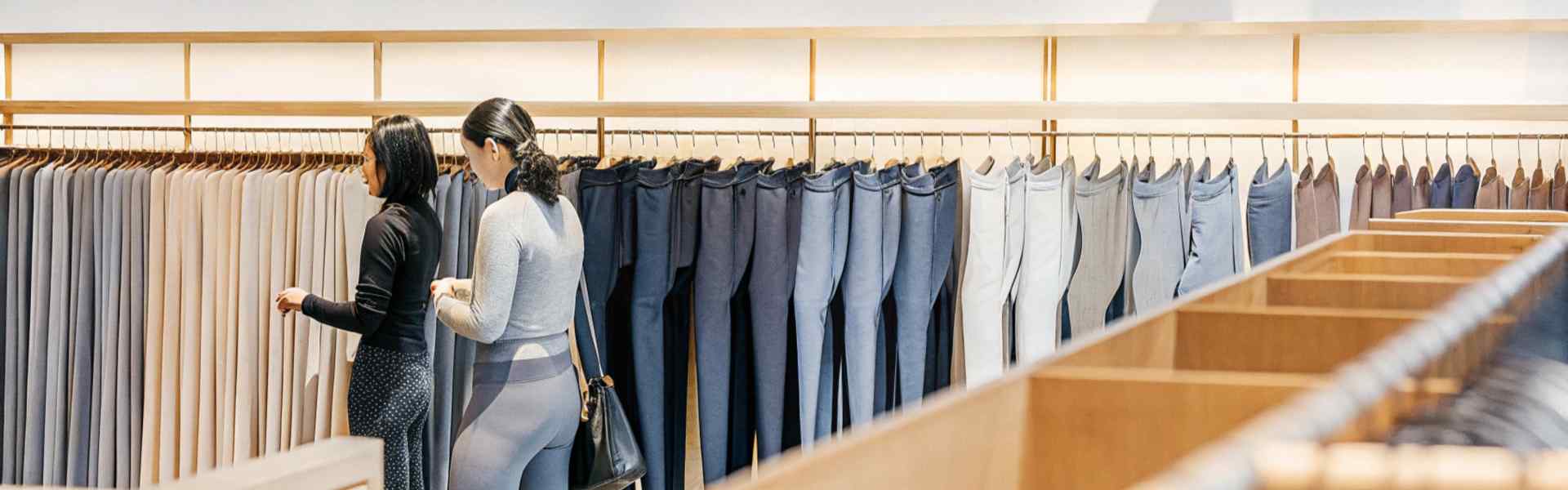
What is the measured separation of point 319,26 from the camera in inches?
194

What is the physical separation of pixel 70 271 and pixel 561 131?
4.85 ft

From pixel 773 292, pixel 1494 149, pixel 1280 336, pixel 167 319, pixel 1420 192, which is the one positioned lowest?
pixel 167 319

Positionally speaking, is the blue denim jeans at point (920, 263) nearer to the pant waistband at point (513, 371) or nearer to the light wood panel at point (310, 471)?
the pant waistband at point (513, 371)

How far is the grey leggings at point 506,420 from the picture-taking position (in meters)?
2.79

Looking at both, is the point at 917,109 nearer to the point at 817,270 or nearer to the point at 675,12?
the point at 817,270

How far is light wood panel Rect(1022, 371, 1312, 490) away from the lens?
59 cm

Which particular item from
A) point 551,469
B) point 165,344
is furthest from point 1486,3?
point 165,344

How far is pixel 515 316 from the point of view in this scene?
281cm

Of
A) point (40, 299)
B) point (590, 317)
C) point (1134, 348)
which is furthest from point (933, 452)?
point (40, 299)

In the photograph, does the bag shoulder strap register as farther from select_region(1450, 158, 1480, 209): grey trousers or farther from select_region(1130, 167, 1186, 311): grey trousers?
select_region(1450, 158, 1480, 209): grey trousers

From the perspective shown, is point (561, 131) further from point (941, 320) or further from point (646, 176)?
point (941, 320)

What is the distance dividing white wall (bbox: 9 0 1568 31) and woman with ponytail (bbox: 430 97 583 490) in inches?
74.0

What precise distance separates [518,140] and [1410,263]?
6.63 ft

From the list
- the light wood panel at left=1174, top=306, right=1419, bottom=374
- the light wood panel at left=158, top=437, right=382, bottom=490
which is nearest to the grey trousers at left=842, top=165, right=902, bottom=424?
the light wood panel at left=158, top=437, right=382, bottom=490
